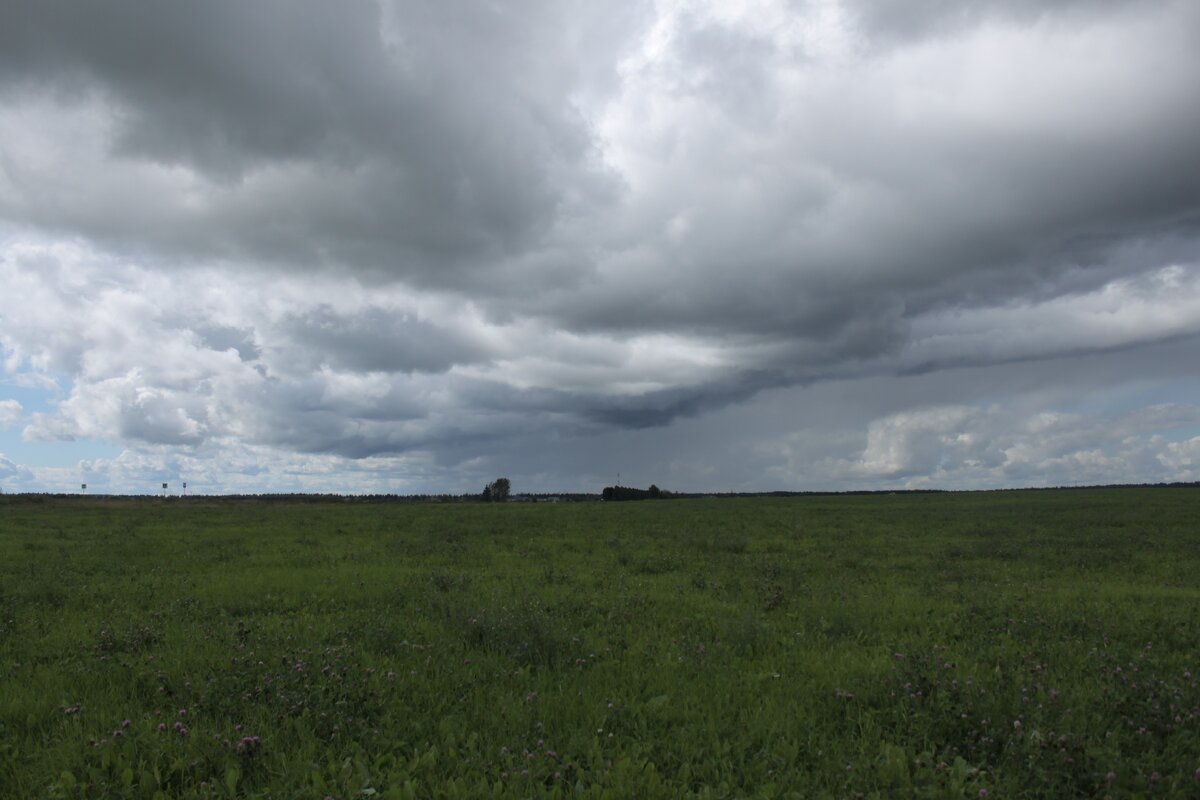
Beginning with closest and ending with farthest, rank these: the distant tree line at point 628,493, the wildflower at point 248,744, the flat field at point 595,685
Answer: the flat field at point 595,685 → the wildflower at point 248,744 → the distant tree line at point 628,493

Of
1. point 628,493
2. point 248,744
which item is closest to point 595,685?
point 248,744

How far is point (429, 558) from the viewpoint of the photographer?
67.3ft

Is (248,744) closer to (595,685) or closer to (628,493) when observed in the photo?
(595,685)

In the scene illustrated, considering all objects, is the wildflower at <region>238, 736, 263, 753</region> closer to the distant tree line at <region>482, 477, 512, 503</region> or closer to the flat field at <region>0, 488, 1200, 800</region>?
the flat field at <region>0, 488, 1200, 800</region>

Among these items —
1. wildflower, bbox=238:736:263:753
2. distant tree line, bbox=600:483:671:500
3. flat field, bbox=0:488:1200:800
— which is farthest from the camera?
distant tree line, bbox=600:483:671:500

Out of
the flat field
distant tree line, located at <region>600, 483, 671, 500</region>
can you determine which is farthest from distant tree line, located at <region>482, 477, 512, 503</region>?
the flat field

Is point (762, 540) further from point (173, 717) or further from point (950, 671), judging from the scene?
point (173, 717)

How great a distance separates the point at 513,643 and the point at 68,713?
485cm

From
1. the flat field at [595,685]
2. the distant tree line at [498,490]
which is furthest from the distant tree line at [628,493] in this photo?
the flat field at [595,685]

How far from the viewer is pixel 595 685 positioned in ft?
25.6

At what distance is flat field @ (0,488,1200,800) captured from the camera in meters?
5.50

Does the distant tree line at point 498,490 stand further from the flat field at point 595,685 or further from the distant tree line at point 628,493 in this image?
the flat field at point 595,685

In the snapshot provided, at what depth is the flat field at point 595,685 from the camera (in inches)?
217

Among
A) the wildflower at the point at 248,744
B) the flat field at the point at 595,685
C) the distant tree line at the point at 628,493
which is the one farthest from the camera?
the distant tree line at the point at 628,493
